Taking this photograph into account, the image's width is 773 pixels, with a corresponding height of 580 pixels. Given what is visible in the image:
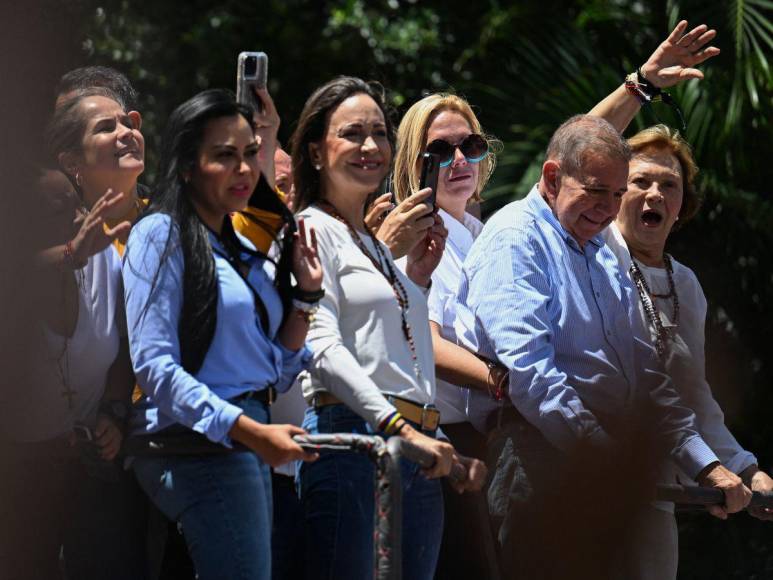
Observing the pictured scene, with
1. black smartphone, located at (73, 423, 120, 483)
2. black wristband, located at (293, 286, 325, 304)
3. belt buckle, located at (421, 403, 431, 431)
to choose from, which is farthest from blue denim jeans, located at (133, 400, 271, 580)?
belt buckle, located at (421, 403, 431, 431)

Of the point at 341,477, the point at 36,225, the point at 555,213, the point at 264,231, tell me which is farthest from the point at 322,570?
the point at 555,213

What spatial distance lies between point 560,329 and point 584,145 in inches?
22.8

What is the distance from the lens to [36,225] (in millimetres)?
3641

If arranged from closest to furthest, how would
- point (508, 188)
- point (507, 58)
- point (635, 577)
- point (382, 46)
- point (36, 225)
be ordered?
1. point (36, 225)
2. point (635, 577)
3. point (508, 188)
4. point (507, 58)
5. point (382, 46)

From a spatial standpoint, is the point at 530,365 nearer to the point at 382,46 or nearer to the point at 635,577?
the point at 635,577

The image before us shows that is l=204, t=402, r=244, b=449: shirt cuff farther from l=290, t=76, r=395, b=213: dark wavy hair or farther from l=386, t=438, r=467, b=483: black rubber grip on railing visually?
l=290, t=76, r=395, b=213: dark wavy hair

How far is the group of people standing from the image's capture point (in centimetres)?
337

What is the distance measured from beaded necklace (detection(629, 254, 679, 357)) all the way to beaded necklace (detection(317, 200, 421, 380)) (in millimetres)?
1142

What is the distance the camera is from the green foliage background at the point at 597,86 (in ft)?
28.9

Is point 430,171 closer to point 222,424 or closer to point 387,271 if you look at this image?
point 387,271

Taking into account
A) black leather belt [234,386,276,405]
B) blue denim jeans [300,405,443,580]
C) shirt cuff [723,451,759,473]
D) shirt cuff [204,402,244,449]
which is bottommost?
shirt cuff [723,451,759,473]

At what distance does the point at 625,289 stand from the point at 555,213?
0.33m

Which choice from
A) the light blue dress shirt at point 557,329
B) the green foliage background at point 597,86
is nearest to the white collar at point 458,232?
the light blue dress shirt at point 557,329

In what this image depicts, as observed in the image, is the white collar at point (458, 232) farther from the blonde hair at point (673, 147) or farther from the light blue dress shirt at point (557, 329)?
the blonde hair at point (673, 147)
